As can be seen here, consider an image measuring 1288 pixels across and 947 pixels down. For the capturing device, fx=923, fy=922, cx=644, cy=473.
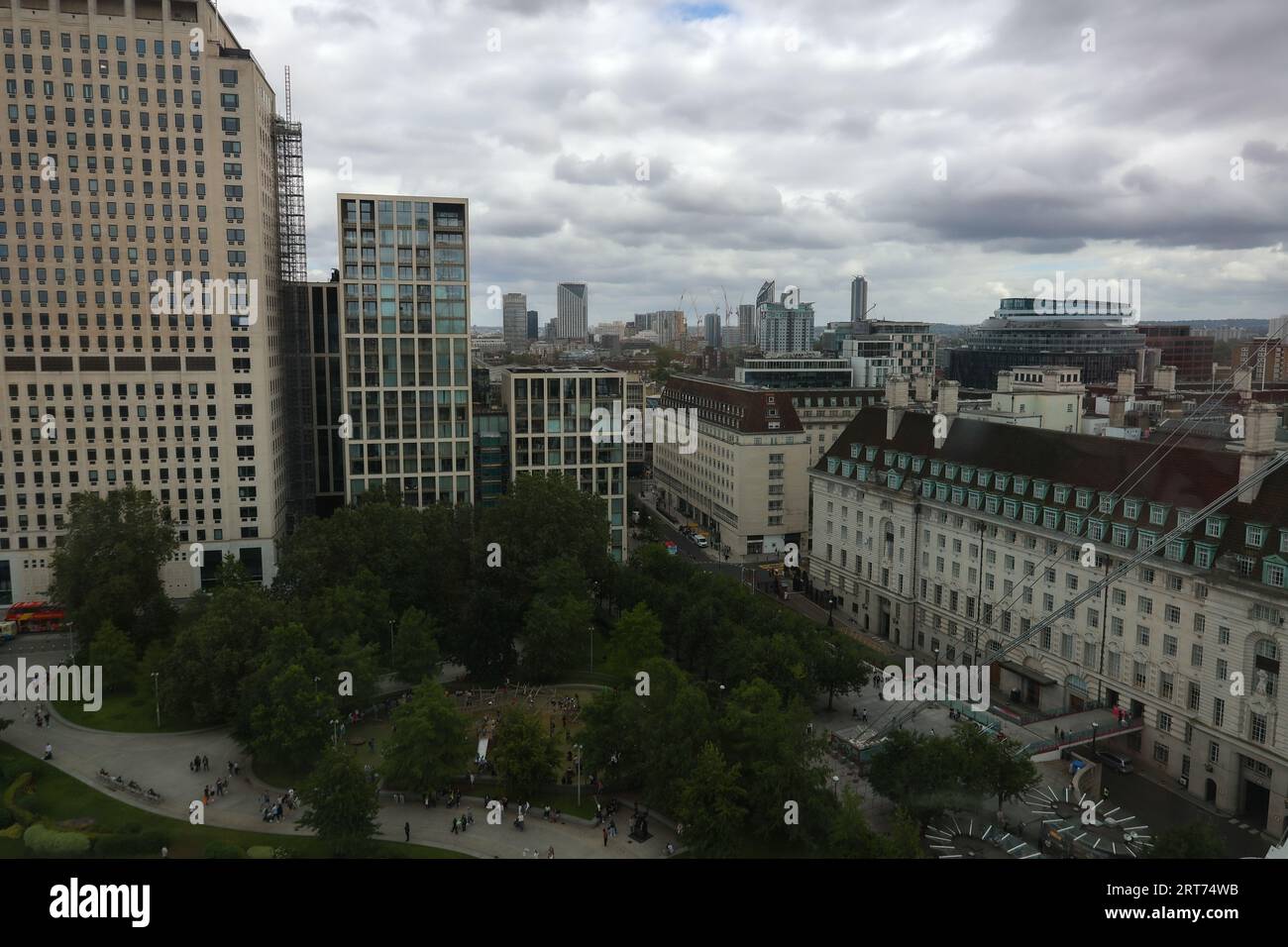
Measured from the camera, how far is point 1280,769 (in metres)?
36.2

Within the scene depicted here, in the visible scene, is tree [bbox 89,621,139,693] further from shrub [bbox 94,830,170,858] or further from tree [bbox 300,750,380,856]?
tree [bbox 300,750,380,856]

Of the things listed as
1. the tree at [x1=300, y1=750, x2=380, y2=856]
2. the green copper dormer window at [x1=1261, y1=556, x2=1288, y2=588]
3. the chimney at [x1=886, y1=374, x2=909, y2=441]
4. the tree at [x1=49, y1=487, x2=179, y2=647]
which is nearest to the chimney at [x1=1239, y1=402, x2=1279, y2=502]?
the green copper dormer window at [x1=1261, y1=556, x2=1288, y2=588]

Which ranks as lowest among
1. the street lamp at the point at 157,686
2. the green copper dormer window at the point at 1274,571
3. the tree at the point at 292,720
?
the street lamp at the point at 157,686

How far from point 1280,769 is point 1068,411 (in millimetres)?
32870

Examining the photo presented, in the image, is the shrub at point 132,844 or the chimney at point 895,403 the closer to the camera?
the shrub at point 132,844

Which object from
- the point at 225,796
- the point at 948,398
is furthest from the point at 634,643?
the point at 948,398

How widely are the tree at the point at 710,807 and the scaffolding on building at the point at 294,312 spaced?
5156 centimetres

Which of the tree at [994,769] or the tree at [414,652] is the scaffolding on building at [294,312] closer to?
the tree at [414,652]

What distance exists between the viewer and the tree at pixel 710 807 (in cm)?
3089

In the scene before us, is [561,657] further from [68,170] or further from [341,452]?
[68,170]

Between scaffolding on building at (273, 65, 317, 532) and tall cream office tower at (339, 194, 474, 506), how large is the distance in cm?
770

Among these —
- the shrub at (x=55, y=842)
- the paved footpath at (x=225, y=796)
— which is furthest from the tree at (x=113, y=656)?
the shrub at (x=55, y=842)
